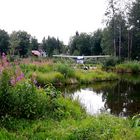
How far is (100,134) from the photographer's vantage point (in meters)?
5.65

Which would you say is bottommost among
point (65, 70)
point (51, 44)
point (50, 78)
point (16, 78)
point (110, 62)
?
point (50, 78)

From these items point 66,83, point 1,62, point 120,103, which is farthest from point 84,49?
point 1,62

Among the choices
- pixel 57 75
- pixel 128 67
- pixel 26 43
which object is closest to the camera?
pixel 57 75

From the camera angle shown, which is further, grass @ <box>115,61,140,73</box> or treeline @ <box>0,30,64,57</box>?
treeline @ <box>0,30,64,57</box>

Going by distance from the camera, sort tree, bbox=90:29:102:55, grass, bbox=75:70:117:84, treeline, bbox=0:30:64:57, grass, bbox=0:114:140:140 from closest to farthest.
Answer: grass, bbox=0:114:140:140 → grass, bbox=75:70:117:84 → treeline, bbox=0:30:64:57 → tree, bbox=90:29:102:55

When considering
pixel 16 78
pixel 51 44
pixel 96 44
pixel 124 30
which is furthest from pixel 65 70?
pixel 51 44

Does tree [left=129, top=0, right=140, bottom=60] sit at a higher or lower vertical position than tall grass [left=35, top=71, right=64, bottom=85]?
higher

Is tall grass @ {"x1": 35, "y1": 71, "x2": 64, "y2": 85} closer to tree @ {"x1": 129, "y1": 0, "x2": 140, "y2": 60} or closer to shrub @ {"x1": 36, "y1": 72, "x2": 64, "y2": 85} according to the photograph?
shrub @ {"x1": 36, "y1": 72, "x2": 64, "y2": 85}

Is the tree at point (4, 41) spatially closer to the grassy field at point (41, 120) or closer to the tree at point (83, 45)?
the tree at point (83, 45)

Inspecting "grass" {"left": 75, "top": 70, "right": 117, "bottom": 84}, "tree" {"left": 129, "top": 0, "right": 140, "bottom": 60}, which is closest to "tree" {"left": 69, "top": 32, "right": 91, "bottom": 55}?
"tree" {"left": 129, "top": 0, "right": 140, "bottom": 60}

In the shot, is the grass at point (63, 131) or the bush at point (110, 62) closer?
the grass at point (63, 131)

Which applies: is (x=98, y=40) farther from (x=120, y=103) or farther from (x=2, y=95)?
(x=2, y=95)

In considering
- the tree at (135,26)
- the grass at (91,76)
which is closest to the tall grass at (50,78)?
the grass at (91,76)

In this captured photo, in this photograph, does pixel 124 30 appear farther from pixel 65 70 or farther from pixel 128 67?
pixel 65 70
